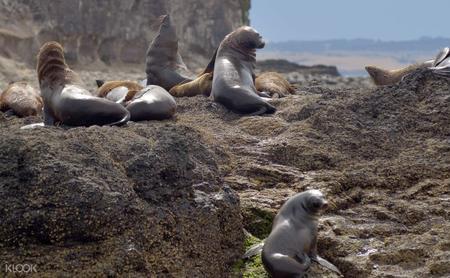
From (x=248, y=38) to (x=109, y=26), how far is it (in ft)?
69.2

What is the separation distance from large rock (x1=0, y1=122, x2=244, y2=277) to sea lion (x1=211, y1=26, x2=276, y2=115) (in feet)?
7.92

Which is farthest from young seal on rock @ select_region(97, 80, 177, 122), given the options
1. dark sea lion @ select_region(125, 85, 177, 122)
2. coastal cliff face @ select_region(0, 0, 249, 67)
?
coastal cliff face @ select_region(0, 0, 249, 67)

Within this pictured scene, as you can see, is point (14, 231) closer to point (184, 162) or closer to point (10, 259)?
point (10, 259)

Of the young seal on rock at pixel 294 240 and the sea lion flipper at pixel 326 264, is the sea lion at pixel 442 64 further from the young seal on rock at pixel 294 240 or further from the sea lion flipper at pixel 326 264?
the sea lion flipper at pixel 326 264

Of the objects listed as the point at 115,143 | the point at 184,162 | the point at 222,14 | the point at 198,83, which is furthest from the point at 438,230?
the point at 222,14

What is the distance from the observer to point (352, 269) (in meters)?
5.38

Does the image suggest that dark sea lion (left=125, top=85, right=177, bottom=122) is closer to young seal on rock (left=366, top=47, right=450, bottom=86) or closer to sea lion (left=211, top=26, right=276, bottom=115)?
sea lion (left=211, top=26, right=276, bottom=115)

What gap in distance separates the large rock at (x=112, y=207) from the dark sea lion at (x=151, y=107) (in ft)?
5.25

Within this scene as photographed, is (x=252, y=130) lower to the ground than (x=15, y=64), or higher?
higher

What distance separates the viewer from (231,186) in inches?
242

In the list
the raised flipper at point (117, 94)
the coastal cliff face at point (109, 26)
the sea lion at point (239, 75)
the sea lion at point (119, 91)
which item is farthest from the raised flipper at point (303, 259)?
the coastal cliff face at point (109, 26)

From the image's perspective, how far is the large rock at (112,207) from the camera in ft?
15.5

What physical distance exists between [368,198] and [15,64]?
19266 millimetres

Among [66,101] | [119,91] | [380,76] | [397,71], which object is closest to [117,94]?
[119,91]
